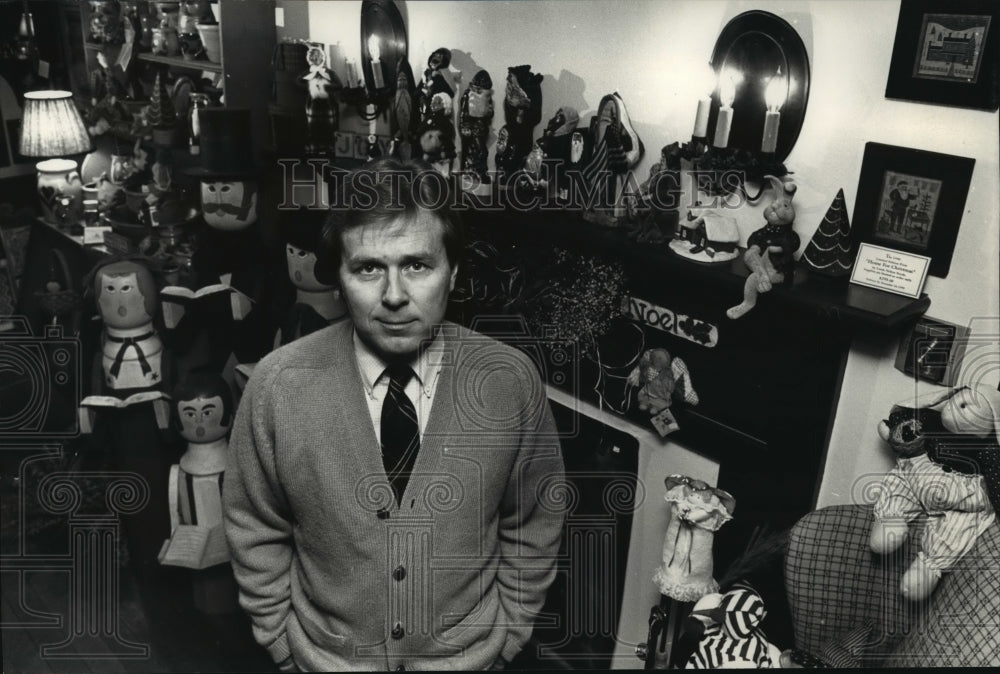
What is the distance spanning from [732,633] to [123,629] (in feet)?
3.16

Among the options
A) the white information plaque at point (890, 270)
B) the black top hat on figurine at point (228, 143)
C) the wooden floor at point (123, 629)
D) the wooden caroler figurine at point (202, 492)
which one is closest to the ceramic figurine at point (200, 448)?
the wooden caroler figurine at point (202, 492)

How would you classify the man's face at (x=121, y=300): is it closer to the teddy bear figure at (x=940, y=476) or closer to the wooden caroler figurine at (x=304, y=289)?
the wooden caroler figurine at (x=304, y=289)

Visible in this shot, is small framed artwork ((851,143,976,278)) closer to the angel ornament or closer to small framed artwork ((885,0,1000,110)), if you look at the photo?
small framed artwork ((885,0,1000,110))

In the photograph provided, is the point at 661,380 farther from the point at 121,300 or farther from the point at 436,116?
the point at 121,300

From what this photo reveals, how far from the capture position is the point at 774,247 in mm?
971

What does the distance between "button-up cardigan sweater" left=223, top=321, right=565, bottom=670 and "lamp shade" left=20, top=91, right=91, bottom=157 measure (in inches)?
16.7

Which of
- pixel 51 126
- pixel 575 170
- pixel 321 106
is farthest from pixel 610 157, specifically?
pixel 51 126

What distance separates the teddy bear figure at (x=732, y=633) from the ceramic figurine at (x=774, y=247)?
37cm

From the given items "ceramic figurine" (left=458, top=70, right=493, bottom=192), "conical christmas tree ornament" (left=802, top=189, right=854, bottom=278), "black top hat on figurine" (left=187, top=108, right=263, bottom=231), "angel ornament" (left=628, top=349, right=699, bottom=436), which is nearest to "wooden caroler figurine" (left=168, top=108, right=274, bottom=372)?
"black top hat on figurine" (left=187, top=108, right=263, bottom=231)

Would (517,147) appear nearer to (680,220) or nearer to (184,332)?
(680,220)

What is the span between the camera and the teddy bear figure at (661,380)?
1.07 m

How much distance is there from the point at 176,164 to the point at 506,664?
844 mm

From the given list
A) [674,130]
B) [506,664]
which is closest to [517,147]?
[674,130]

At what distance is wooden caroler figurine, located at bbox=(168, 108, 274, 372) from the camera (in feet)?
3.83
